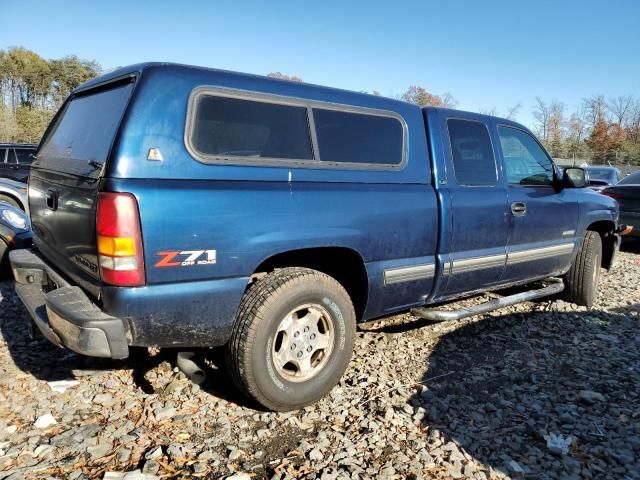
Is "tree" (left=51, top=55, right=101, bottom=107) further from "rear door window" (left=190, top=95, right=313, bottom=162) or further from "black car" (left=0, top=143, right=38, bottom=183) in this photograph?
"rear door window" (left=190, top=95, right=313, bottom=162)

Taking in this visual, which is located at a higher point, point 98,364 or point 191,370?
point 191,370

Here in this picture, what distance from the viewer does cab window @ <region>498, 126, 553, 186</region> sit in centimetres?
412

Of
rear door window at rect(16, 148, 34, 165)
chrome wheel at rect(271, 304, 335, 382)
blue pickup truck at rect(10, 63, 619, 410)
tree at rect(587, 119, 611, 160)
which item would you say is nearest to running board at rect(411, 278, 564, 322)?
blue pickup truck at rect(10, 63, 619, 410)

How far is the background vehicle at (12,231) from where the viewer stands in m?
4.50

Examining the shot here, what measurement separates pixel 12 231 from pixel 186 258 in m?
3.37

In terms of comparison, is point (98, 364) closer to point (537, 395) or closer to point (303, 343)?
point (303, 343)

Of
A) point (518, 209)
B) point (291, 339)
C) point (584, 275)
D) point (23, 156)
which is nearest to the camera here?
point (291, 339)

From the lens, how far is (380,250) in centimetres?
306

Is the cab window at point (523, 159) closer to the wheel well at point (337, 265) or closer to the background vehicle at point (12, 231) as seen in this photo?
the wheel well at point (337, 265)

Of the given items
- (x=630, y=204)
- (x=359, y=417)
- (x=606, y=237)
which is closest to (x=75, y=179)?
(x=359, y=417)

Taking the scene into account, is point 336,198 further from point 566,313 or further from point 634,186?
point 634,186

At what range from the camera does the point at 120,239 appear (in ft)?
7.14

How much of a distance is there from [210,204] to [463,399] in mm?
2038

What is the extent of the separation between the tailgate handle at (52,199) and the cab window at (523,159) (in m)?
3.43
